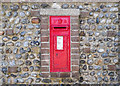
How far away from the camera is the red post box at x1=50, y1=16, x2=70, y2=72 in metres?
4.75

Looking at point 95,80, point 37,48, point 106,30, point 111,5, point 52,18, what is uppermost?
point 111,5

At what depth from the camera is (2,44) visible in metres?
4.85

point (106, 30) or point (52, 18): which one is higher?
point (52, 18)

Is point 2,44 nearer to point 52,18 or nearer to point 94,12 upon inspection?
point 52,18

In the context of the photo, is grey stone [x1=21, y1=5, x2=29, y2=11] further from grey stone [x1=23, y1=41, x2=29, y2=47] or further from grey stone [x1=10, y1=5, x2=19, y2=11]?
grey stone [x1=23, y1=41, x2=29, y2=47]

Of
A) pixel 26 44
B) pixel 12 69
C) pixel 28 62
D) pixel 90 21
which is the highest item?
pixel 90 21

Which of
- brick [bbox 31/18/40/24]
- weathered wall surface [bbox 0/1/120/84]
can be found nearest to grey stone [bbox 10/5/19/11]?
weathered wall surface [bbox 0/1/120/84]

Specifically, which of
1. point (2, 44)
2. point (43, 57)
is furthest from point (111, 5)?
point (2, 44)

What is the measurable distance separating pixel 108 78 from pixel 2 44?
3.15 m

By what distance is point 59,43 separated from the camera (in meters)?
4.77

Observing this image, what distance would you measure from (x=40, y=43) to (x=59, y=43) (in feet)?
1.77

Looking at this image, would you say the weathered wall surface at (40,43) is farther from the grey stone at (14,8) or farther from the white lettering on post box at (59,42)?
the white lettering on post box at (59,42)

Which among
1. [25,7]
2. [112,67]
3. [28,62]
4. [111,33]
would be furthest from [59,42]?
[112,67]

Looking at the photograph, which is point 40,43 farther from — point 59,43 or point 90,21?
point 90,21
